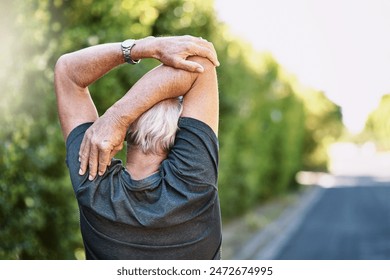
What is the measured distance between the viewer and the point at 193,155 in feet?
4.25

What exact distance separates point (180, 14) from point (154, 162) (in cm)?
398

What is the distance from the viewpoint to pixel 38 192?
341cm

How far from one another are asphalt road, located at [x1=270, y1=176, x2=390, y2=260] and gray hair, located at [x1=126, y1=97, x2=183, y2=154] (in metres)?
5.20

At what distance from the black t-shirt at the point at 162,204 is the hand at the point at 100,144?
1.1 inches

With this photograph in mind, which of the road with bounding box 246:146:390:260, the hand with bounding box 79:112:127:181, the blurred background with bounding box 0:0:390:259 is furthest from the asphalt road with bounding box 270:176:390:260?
the hand with bounding box 79:112:127:181

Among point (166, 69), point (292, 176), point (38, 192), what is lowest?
point (292, 176)

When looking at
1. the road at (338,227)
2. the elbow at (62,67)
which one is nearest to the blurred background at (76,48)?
the road at (338,227)

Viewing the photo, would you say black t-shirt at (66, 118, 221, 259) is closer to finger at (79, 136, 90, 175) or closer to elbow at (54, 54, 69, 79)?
finger at (79, 136, 90, 175)

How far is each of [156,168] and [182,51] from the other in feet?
0.82

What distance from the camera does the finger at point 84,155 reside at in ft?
4.32

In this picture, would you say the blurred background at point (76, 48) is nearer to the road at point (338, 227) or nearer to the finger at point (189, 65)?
the road at point (338, 227)

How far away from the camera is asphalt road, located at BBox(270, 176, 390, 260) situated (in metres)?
6.66
